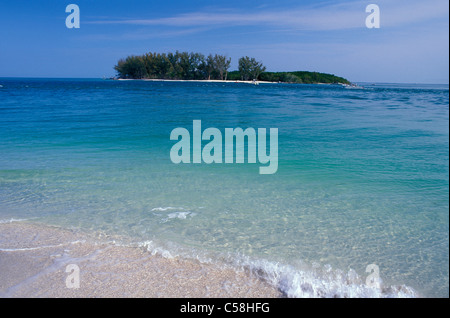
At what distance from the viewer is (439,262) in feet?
13.4

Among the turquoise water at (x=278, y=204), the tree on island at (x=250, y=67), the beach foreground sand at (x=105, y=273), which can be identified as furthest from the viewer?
the tree on island at (x=250, y=67)

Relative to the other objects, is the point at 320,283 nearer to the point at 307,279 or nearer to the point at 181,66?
→ the point at 307,279

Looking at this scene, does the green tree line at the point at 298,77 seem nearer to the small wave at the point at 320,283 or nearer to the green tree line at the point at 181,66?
the green tree line at the point at 181,66

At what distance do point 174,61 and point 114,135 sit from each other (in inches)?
5283

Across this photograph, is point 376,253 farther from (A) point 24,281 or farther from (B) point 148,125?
(B) point 148,125

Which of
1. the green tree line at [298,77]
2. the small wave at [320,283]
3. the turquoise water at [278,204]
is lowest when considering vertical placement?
the small wave at [320,283]

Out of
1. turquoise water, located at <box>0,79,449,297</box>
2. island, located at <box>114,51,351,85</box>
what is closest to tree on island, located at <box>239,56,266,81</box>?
island, located at <box>114,51,351,85</box>

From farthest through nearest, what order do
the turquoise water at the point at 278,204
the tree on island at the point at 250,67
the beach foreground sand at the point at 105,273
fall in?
the tree on island at the point at 250,67 < the turquoise water at the point at 278,204 < the beach foreground sand at the point at 105,273

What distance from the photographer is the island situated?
137000mm

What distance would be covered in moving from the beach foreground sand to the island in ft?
453

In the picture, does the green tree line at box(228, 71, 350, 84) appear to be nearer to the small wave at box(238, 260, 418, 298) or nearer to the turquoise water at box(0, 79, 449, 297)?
the turquoise water at box(0, 79, 449, 297)

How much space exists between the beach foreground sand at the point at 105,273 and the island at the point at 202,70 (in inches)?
5435

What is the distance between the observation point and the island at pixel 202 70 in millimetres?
137000

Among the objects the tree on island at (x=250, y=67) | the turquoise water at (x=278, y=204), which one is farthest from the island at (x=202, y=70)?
the turquoise water at (x=278, y=204)
